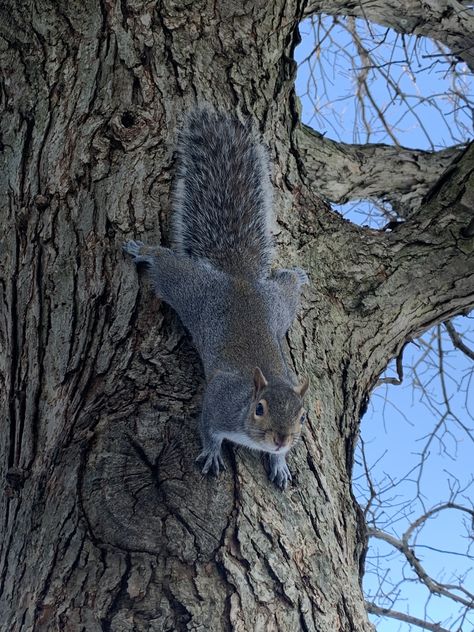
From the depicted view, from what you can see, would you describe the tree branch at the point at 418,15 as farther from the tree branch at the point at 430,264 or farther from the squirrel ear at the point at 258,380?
the squirrel ear at the point at 258,380

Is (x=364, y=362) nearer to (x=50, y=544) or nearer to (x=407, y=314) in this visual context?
(x=407, y=314)

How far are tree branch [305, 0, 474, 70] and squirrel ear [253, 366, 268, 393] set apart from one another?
2521 millimetres

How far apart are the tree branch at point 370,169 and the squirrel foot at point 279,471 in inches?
90.1

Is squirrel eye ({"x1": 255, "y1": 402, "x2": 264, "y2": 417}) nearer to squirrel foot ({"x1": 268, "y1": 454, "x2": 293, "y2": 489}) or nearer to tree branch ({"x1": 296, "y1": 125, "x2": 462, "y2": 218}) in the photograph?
squirrel foot ({"x1": 268, "y1": 454, "x2": 293, "y2": 489})

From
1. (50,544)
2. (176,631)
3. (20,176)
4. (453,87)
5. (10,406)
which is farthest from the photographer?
(453,87)

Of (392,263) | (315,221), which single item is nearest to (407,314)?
(392,263)

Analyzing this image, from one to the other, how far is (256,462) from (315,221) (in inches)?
47.5

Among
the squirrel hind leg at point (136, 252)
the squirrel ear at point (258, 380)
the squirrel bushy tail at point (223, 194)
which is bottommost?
the squirrel ear at point (258, 380)

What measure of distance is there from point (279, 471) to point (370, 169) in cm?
265

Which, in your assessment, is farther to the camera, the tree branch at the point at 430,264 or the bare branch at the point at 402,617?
the bare branch at the point at 402,617

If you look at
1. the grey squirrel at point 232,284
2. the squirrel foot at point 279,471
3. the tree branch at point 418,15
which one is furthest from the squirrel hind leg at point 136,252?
the tree branch at point 418,15

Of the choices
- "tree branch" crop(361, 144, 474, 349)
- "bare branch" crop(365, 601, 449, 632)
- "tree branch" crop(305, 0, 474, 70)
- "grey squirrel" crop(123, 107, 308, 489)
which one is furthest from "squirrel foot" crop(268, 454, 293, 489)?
"tree branch" crop(305, 0, 474, 70)

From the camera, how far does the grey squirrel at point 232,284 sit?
2.72 m

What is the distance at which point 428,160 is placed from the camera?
4.87 meters
